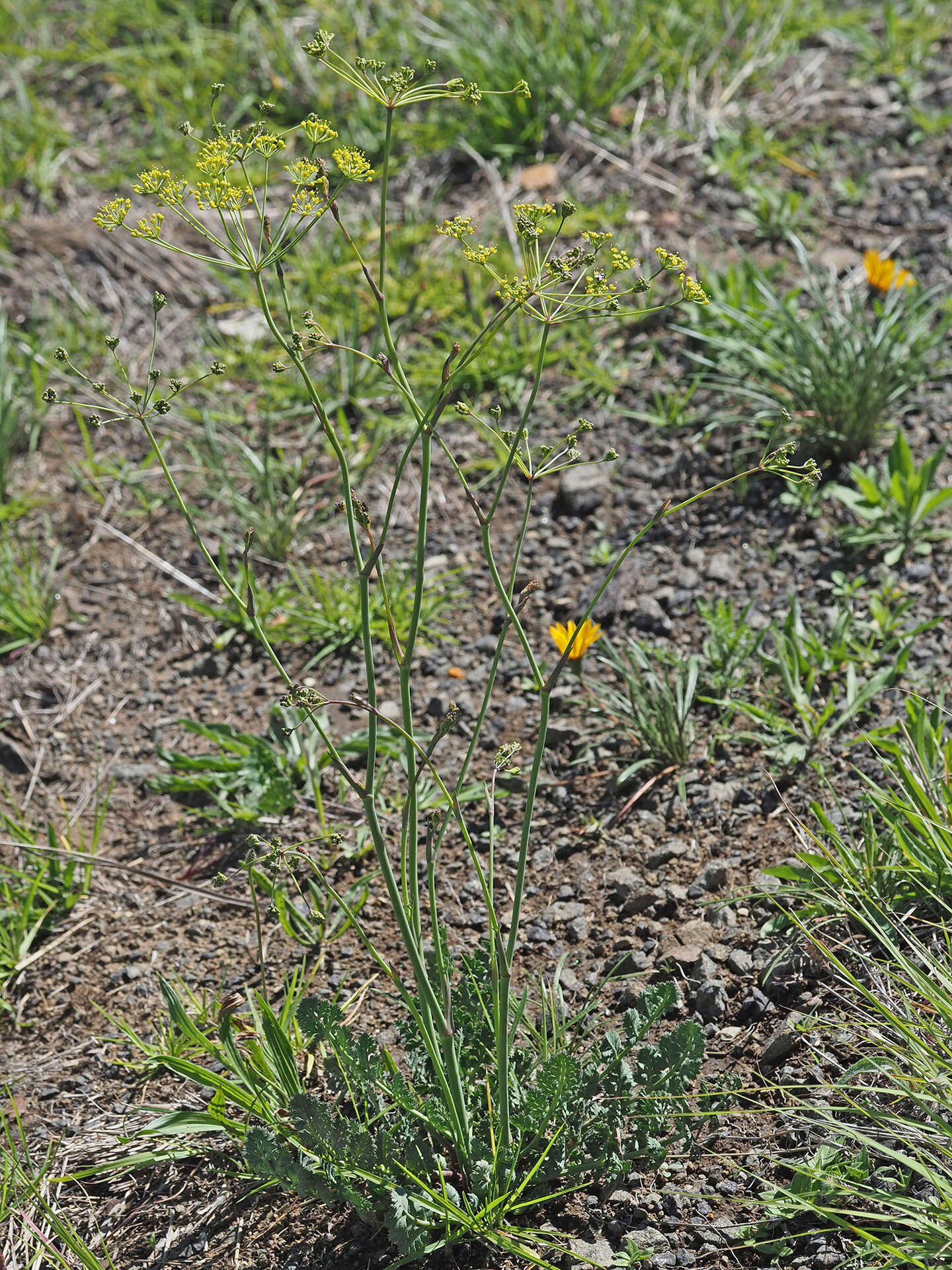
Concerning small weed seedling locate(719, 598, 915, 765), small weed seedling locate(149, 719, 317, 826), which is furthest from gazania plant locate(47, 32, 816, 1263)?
small weed seedling locate(719, 598, 915, 765)

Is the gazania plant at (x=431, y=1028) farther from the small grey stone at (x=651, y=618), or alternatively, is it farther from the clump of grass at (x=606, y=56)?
the clump of grass at (x=606, y=56)

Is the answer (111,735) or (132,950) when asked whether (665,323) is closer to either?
(111,735)

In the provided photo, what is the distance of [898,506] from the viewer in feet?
9.37

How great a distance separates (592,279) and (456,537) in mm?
1986

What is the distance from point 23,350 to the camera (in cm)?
383

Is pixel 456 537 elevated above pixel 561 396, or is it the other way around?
pixel 561 396

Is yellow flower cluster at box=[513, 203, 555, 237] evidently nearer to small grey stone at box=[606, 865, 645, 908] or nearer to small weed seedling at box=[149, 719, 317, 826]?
small grey stone at box=[606, 865, 645, 908]

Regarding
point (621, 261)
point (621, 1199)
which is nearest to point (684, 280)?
point (621, 261)

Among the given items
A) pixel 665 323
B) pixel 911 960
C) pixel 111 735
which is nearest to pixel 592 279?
pixel 911 960

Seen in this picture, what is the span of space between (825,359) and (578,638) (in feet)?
3.80

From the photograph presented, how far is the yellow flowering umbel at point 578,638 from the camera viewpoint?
246 cm

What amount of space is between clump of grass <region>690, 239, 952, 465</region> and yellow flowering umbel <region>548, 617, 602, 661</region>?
0.81m

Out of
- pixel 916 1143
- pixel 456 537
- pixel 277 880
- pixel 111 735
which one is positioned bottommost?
pixel 111 735

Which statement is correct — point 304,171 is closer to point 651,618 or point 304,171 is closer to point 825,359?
point 651,618
